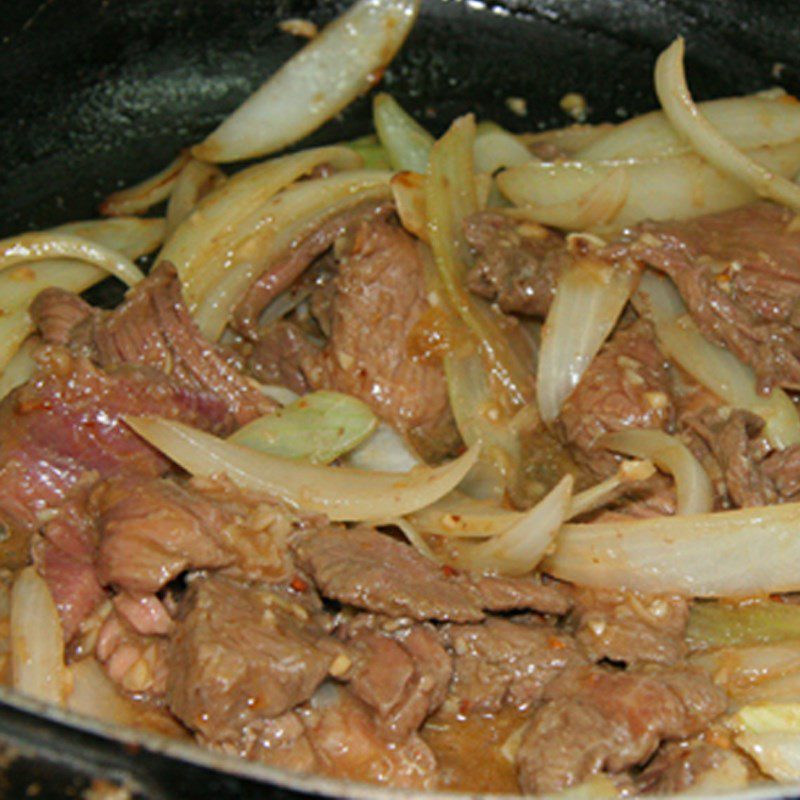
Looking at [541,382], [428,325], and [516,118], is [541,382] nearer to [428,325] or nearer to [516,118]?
[428,325]

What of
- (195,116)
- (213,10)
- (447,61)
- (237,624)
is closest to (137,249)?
(195,116)

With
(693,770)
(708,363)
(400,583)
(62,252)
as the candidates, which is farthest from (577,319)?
(62,252)

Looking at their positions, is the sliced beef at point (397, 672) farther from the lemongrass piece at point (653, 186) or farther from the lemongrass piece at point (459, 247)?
the lemongrass piece at point (653, 186)

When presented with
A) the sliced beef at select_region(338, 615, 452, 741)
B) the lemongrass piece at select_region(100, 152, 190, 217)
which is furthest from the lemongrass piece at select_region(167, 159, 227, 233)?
the sliced beef at select_region(338, 615, 452, 741)

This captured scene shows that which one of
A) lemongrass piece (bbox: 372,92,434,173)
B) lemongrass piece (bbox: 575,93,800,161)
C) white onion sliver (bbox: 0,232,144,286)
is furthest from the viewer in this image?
lemongrass piece (bbox: 372,92,434,173)

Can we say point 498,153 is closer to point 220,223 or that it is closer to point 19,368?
point 220,223

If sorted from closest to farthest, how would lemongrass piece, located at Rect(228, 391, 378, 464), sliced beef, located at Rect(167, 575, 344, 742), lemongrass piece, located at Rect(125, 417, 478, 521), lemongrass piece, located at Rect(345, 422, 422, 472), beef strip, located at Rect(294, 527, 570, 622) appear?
sliced beef, located at Rect(167, 575, 344, 742)
beef strip, located at Rect(294, 527, 570, 622)
lemongrass piece, located at Rect(125, 417, 478, 521)
lemongrass piece, located at Rect(228, 391, 378, 464)
lemongrass piece, located at Rect(345, 422, 422, 472)

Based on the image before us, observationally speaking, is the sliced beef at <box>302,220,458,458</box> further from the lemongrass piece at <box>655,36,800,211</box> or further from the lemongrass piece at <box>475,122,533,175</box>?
the lemongrass piece at <box>655,36,800,211</box>
